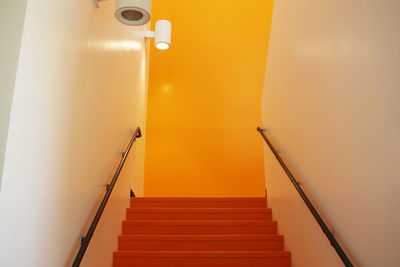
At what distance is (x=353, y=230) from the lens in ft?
7.48

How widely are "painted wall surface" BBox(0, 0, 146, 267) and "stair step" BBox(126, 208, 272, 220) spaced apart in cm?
105

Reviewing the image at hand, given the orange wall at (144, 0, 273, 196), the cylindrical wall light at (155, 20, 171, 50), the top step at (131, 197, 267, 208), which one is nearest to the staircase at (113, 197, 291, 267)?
the top step at (131, 197, 267, 208)

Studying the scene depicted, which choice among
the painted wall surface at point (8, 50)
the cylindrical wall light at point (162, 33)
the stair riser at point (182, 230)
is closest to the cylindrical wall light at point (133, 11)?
the painted wall surface at point (8, 50)

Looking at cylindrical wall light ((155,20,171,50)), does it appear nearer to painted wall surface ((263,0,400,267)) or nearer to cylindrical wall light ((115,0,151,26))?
painted wall surface ((263,0,400,267))

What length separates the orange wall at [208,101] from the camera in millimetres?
7102

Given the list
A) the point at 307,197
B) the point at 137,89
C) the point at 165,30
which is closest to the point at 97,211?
Result: the point at 307,197

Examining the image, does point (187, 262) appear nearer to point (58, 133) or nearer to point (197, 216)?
point (197, 216)

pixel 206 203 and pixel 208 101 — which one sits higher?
pixel 208 101

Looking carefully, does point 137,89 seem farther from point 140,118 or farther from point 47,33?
point 47,33

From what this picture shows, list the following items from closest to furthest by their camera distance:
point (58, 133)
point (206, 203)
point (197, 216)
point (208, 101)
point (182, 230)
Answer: point (58, 133) < point (182, 230) < point (197, 216) < point (206, 203) < point (208, 101)

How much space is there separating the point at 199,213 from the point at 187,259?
101cm

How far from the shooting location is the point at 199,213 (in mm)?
4504

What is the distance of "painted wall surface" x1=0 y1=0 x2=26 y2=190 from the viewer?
4.82 feet

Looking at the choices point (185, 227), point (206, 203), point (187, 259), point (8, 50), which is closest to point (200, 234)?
point (185, 227)
